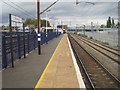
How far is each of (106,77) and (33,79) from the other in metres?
3.98

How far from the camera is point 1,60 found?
897 cm

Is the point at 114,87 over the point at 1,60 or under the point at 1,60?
under

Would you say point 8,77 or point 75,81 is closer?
point 75,81

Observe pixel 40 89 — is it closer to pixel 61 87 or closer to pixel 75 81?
pixel 61 87

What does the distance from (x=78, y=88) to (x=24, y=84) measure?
1934mm

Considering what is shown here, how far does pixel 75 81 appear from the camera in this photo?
7.08m

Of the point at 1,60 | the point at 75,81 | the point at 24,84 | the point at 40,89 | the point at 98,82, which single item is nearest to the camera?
the point at 40,89

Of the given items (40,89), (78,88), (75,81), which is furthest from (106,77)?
(40,89)

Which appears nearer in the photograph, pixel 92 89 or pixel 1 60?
pixel 92 89

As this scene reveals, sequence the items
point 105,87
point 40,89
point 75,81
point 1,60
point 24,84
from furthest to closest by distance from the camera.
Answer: point 1,60 < point 105,87 < point 75,81 < point 24,84 < point 40,89

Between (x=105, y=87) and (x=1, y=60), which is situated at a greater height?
(x=1, y=60)

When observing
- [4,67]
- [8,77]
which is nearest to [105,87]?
[8,77]

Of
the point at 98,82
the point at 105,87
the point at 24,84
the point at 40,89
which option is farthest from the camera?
the point at 98,82

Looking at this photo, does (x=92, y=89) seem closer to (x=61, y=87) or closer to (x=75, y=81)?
(x=75, y=81)
